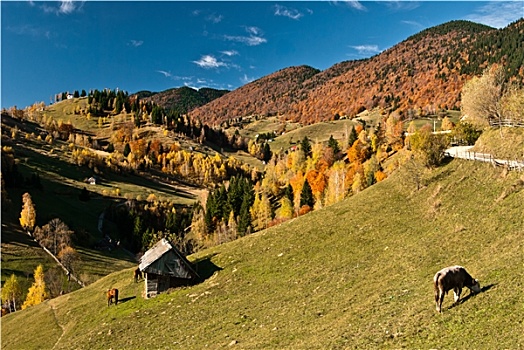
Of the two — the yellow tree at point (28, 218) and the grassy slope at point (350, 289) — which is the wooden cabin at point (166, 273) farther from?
the yellow tree at point (28, 218)

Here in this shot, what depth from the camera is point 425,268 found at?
96.1 feet

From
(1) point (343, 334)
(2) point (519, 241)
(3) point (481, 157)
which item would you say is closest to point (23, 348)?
(1) point (343, 334)

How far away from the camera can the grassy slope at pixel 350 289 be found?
65.0 ft

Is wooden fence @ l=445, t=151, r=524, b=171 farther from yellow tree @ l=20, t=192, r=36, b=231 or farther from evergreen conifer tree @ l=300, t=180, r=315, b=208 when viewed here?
yellow tree @ l=20, t=192, r=36, b=231

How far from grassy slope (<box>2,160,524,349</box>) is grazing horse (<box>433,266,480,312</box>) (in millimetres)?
687

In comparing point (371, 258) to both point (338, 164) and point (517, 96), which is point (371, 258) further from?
point (338, 164)

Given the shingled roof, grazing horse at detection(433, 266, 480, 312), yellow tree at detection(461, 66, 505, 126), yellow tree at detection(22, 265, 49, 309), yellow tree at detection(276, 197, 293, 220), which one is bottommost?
yellow tree at detection(22, 265, 49, 309)

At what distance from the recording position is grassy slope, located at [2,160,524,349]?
65.0 ft

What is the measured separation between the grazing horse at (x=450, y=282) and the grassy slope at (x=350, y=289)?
2.25 ft

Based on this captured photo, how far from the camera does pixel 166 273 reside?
1828 inches

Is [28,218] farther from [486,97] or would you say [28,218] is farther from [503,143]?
[503,143]

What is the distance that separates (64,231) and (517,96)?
409 ft

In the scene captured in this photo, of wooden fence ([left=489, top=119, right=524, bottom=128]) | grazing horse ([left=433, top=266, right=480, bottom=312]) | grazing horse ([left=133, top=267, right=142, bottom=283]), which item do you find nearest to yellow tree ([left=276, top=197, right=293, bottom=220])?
grazing horse ([left=133, top=267, right=142, bottom=283])

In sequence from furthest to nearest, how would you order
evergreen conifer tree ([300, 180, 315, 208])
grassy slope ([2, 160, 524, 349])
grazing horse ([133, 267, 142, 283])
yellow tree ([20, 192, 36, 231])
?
evergreen conifer tree ([300, 180, 315, 208])
yellow tree ([20, 192, 36, 231])
grazing horse ([133, 267, 142, 283])
grassy slope ([2, 160, 524, 349])
